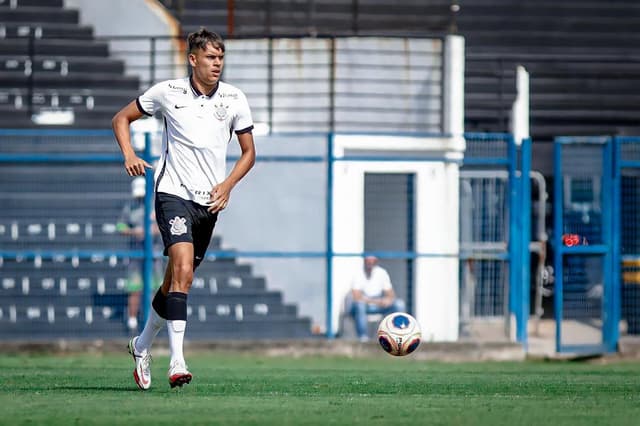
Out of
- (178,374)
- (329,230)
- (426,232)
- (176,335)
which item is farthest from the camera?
(426,232)

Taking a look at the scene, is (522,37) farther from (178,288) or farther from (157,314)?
(178,288)

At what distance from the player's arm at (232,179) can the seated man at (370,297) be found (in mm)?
7243

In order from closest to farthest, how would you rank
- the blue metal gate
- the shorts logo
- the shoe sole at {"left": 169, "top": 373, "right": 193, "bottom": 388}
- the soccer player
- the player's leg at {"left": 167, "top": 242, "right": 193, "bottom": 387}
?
1. the shoe sole at {"left": 169, "top": 373, "right": 193, "bottom": 388}
2. the player's leg at {"left": 167, "top": 242, "right": 193, "bottom": 387}
3. the shorts logo
4. the soccer player
5. the blue metal gate

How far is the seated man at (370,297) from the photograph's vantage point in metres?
16.4

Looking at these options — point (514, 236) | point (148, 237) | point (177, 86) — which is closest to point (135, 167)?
point (177, 86)

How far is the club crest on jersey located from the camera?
9172 millimetres

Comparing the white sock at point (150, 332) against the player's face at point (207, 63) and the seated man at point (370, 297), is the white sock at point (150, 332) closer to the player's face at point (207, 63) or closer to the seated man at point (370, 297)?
the player's face at point (207, 63)

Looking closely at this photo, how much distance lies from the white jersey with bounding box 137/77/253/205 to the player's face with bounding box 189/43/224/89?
0.12m

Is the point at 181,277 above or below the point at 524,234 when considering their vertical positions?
below

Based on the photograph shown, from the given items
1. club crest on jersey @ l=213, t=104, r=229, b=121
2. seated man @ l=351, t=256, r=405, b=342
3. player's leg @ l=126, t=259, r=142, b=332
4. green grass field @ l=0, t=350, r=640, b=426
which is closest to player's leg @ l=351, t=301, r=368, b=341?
seated man @ l=351, t=256, r=405, b=342

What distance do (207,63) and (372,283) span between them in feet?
25.4

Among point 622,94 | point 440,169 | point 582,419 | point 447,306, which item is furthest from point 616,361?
point 582,419

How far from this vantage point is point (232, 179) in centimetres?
911

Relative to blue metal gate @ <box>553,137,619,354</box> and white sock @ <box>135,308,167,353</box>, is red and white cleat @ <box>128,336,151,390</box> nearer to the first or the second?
white sock @ <box>135,308,167,353</box>
